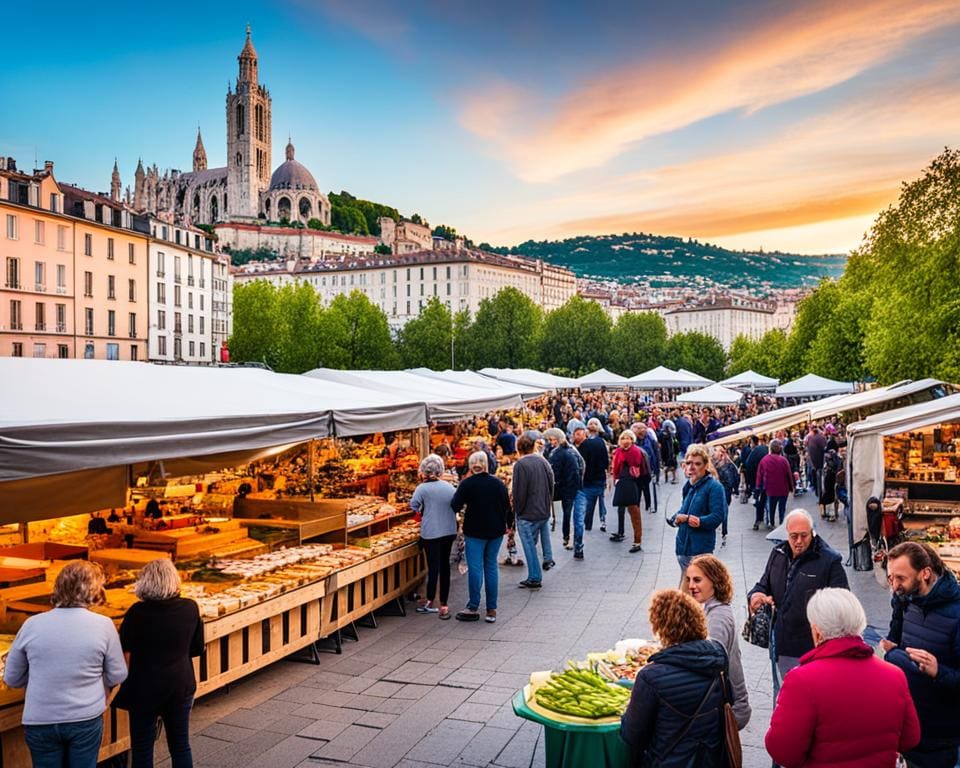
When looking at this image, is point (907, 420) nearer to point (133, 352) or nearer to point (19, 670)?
point (19, 670)

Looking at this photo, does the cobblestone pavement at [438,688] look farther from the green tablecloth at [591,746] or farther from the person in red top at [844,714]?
the person in red top at [844,714]

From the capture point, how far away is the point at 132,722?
4703 mm

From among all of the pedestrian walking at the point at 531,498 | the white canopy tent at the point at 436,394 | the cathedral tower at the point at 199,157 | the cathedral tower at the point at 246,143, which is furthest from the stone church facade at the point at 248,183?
the pedestrian walking at the point at 531,498

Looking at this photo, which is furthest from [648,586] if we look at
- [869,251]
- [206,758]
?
[869,251]

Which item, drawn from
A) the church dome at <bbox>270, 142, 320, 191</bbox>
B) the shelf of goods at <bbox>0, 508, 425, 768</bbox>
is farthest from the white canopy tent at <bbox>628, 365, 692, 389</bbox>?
the church dome at <bbox>270, 142, 320, 191</bbox>

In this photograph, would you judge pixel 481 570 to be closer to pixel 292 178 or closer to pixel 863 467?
pixel 863 467

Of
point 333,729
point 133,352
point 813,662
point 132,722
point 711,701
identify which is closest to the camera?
point 813,662

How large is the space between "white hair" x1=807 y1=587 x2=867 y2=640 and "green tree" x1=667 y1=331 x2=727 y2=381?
82.2 meters

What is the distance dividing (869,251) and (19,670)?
2708 centimetres

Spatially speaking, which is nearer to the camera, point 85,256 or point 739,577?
point 739,577

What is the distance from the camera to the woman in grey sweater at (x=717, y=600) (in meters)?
4.22

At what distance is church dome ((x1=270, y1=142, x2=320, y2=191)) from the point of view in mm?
158375

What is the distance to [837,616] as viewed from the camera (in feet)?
10.8

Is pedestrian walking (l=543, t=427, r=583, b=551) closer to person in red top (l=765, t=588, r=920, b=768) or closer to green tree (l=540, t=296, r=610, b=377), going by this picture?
person in red top (l=765, t=588, r=920, b=768)
